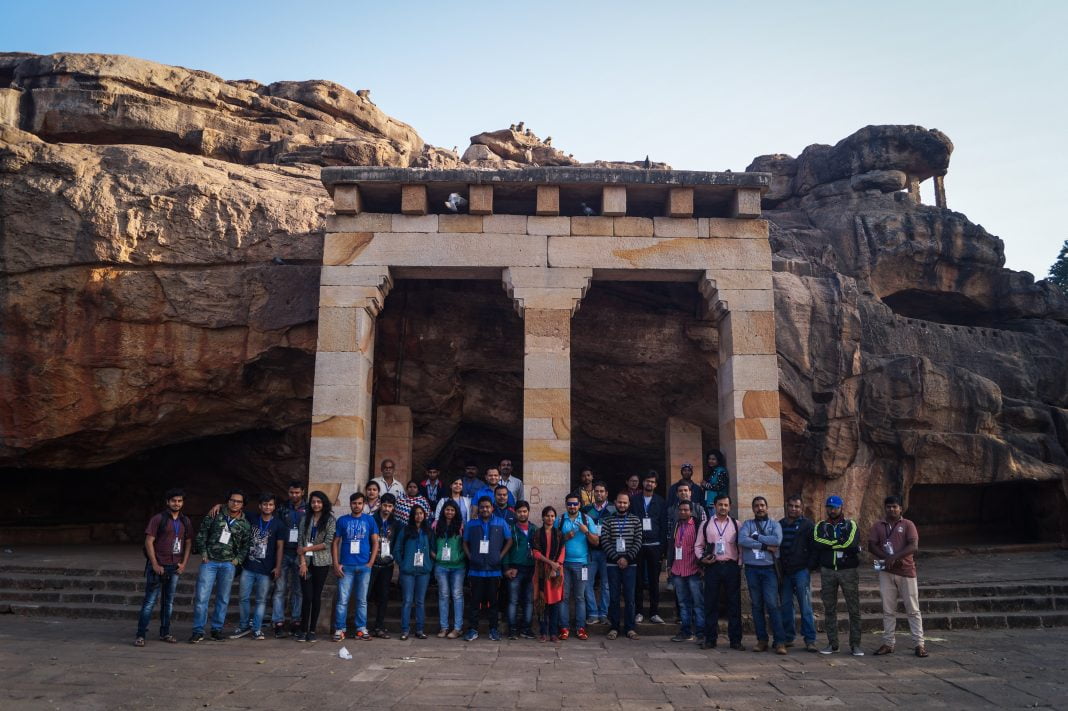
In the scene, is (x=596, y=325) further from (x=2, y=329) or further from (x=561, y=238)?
(x=2, y=329)

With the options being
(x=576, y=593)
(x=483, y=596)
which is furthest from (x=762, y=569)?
(x=483, y=596)

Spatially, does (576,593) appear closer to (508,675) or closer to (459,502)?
(459,502)

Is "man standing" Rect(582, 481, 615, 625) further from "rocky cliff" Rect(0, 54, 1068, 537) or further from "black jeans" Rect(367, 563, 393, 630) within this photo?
"rocky cliff" Rect(0, 54, 1068, 537)

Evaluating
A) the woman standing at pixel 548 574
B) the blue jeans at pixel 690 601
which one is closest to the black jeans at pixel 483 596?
the woman standing at pixel 548 574

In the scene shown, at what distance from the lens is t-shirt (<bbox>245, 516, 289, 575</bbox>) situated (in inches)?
348

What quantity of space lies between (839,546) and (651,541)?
2.30 meters

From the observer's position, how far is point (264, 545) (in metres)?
8.87

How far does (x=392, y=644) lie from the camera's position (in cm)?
862

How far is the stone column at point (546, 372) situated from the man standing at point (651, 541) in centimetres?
134

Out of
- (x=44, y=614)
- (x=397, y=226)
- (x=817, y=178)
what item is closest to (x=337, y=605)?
(x=44, y=614)

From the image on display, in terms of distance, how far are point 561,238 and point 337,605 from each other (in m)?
6.20

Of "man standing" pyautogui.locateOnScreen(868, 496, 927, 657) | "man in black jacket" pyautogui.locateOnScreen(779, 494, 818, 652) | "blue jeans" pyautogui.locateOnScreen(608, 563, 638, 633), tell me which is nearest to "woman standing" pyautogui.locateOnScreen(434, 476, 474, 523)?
"blue jeans" pyautogui.locateOnScreen(608, 563, 638, 633)

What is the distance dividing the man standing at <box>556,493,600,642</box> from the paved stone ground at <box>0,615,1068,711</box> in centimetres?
47

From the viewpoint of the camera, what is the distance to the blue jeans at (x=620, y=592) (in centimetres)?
926
